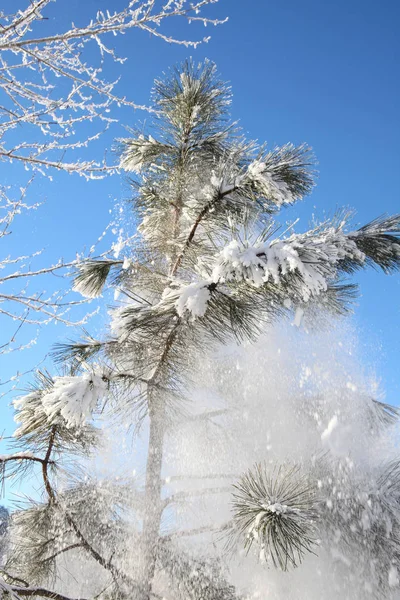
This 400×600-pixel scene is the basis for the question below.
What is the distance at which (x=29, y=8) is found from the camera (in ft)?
6.85

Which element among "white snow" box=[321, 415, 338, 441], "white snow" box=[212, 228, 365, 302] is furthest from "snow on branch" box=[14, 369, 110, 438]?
"white snow" box=[321, 415, 338, 441]

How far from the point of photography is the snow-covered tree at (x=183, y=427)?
9.21ft

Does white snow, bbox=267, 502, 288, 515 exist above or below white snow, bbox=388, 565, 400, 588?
above

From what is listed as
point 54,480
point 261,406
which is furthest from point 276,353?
point 54,480

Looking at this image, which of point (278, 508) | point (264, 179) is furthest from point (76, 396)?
point (264, 179)

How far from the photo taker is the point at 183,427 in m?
4.45

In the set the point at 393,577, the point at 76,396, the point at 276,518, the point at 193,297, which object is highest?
the point at 193,297

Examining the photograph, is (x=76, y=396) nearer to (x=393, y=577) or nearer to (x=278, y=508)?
(x=278, y=508)

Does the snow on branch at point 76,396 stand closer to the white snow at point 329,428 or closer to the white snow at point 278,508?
the white snow at point 278,508

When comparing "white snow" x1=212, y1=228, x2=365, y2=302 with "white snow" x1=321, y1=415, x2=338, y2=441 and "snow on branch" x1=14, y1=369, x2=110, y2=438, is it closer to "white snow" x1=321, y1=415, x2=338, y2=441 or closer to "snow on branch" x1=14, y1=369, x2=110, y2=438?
"snow on branch" x1=14, y1=369, x2=110, y2=438

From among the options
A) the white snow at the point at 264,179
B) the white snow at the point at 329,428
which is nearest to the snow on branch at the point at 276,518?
the white snow at the point at 329,428

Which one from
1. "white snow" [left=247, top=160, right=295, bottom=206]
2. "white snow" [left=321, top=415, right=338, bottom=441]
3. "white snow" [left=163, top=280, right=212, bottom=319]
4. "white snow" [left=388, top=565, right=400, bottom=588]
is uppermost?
"white snow" [left=247, top=160, right=295, bottom=206]

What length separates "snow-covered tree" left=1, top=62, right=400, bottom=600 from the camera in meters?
2.81

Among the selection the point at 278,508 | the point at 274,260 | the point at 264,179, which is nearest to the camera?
the point at 274,260
